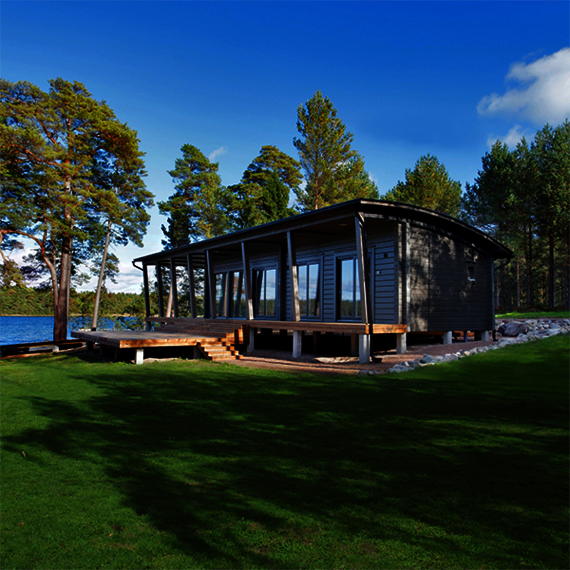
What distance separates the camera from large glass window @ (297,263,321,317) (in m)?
14.8

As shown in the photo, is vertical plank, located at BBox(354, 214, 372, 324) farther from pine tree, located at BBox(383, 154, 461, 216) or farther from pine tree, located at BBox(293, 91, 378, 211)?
pine tree, located at BBox(383, 154, 461, 216)

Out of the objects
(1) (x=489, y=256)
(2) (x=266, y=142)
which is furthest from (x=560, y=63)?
(2) (x=266, y=142)

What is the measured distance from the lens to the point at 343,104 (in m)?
31.7

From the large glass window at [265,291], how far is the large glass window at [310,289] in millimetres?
1624

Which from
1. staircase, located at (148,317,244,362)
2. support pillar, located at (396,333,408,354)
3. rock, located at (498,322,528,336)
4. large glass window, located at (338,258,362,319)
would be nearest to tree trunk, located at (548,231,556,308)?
rock, located at (498,322,528,336)

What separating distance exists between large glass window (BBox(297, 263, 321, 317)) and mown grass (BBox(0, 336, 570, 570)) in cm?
829

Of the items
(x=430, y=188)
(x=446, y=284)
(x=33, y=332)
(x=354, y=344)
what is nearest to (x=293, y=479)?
(x=354, y=344)

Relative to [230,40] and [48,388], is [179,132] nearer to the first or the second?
[230,40]

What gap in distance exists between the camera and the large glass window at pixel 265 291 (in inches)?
671

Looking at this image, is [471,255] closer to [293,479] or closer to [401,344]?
[401,344]

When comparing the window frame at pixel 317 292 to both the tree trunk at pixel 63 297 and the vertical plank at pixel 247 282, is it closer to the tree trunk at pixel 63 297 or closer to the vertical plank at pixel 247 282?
the vertical plank at pixel 247 282

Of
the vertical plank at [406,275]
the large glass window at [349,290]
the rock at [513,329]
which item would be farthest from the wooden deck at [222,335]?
the rock at [513,329]

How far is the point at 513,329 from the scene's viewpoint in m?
15.2

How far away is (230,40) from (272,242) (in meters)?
9.56
